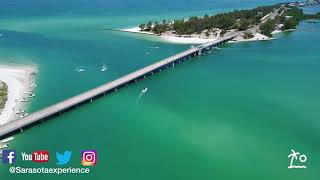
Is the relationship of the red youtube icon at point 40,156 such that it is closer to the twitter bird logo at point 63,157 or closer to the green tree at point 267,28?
the twitter bird logo at point 63,157

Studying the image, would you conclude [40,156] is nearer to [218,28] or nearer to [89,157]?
[89,157]

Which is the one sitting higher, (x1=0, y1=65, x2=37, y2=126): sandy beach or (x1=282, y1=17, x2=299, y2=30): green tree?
(x1=282, y1=17, x2=299, y2=30): green tree

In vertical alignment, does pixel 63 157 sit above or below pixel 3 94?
below

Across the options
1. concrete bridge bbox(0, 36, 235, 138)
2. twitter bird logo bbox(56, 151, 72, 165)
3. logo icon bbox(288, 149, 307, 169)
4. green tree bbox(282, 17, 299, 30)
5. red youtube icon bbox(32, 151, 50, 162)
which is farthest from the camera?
green tree bbox(282, 17, 299, 30)

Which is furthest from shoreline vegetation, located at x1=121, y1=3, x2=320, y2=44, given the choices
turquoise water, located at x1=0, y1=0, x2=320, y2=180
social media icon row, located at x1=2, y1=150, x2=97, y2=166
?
social media icon row, located at x1=2, y1=150, x2=97, y2=166

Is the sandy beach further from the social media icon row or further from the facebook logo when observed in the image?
the social media icon row

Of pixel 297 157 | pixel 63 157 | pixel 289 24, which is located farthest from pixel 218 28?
pixel 63 157

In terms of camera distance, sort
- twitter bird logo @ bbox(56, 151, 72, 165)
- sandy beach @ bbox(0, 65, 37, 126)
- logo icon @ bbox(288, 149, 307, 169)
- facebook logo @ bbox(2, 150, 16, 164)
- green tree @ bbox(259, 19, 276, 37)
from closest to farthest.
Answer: facebook logo @ bbox(2, 150, 16, 164)
twitter bird logo @ bbox(56, 151, 72, 165)
logo icon @ bbox(288, 149, 307, 169)
sandy beach @ bbox(0, 65, 37, 126)
green tree @ bbox(259, 19, 276, 37)

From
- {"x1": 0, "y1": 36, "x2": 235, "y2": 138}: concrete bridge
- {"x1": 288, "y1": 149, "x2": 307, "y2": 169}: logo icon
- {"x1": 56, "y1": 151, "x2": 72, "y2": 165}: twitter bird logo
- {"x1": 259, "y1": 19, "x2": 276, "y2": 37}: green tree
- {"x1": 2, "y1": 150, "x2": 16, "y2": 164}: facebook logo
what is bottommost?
{"x1": 288, "y1": 149, "x2": 307, "y2": 169}: logo icon
